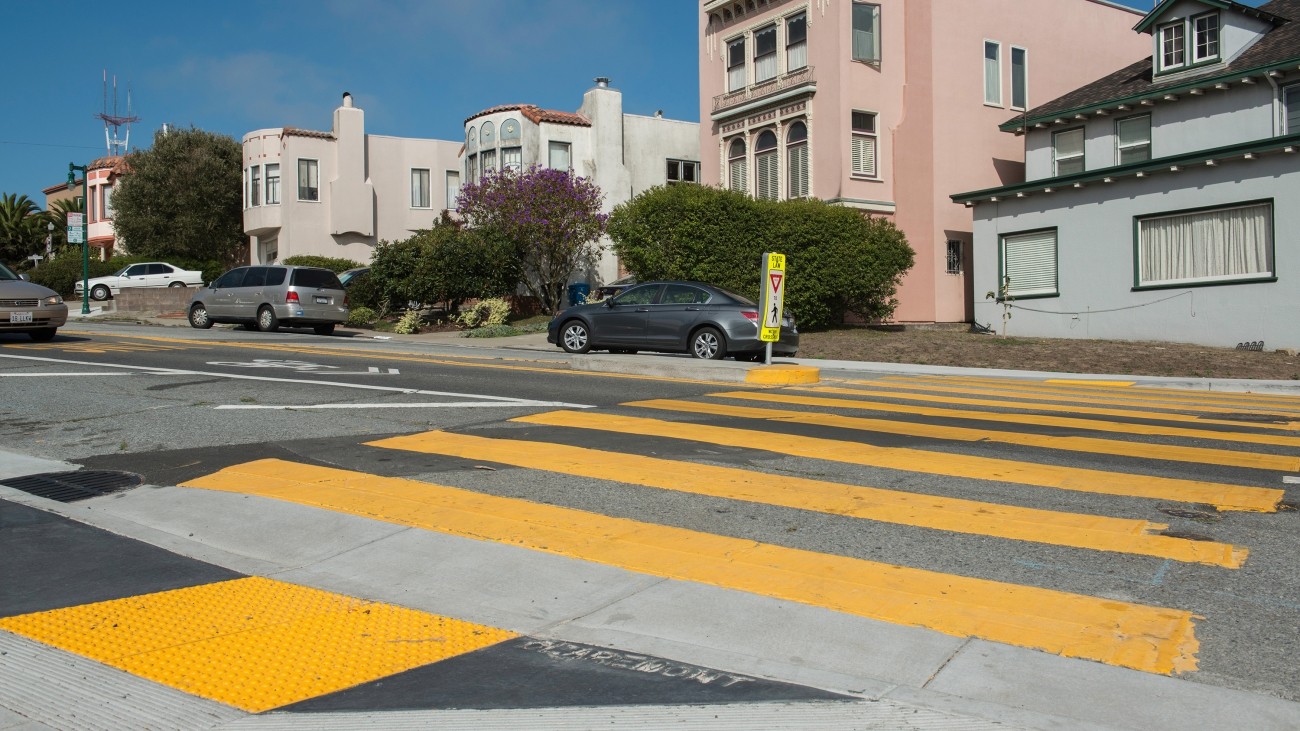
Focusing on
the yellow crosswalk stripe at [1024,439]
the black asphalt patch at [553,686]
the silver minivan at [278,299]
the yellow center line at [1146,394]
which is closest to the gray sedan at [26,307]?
the silver minivan at [278,299]

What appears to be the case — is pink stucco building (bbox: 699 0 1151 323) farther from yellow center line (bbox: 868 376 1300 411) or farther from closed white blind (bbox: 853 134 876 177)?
yellow center line (bbox: 868 376 1300 411)

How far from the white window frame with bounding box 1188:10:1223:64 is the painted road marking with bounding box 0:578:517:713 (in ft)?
86.4

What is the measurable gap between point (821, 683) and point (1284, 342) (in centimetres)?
2177

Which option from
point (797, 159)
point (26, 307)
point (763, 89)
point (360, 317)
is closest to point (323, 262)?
point (360, 317)

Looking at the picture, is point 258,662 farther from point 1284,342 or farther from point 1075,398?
point 1284,342

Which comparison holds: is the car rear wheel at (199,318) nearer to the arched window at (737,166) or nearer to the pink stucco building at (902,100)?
the arched window at (737,166)

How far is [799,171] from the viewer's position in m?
30.8

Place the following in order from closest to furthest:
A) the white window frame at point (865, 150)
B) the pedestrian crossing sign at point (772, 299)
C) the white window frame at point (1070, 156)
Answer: the pedestrian crossing sign at point (772, 299) → the white window frame at point (1070, 156) → the white window frame at point (865, 150)

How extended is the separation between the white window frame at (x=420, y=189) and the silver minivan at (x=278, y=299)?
21448 mm

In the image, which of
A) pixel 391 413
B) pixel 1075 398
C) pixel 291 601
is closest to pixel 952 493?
pixel 291 601

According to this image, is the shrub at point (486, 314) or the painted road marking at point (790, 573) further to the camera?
the shrub at point (486, 314)

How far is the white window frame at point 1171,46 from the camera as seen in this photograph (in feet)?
84.7

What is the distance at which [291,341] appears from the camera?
2256cm

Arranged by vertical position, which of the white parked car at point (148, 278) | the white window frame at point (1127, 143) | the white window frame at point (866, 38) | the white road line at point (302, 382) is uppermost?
the white window frame at point (866, 38)
